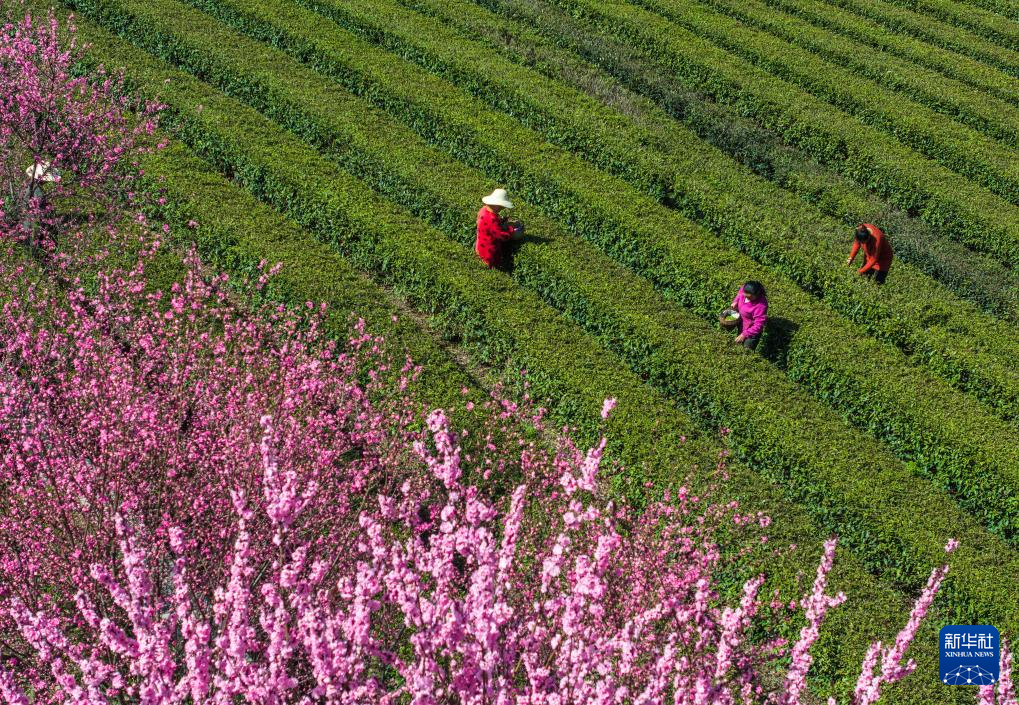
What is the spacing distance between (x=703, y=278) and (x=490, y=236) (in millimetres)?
3887

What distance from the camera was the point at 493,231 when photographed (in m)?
14.3

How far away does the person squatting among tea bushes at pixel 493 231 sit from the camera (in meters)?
14.2

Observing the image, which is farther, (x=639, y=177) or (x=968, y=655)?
(x=639, y=177)

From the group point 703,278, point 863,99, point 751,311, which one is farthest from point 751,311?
point 863,99

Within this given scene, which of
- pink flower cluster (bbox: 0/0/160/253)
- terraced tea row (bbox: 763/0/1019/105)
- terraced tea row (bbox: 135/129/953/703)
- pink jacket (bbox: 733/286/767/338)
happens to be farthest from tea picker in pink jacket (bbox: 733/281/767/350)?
terraced tea row (bbox: 763/0/1019/105)

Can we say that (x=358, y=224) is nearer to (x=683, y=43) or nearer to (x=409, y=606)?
(x=409, y=606)

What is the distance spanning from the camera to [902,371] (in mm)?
13570

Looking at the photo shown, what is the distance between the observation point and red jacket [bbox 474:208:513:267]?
14188 mm

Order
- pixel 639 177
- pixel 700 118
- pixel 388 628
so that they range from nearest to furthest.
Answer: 1. pixel 388 628
2. pixel 639 177
3. pixel 700 118

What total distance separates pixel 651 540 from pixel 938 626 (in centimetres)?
362

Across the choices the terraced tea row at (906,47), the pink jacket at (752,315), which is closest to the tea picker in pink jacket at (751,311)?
the pink jacket at (752,315)

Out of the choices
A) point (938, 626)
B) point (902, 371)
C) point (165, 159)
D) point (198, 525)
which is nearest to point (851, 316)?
point (902, 371)

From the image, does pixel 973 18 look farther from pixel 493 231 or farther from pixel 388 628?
pixel 388 628

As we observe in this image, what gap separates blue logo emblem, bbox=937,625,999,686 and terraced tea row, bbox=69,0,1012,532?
2.60 meters
